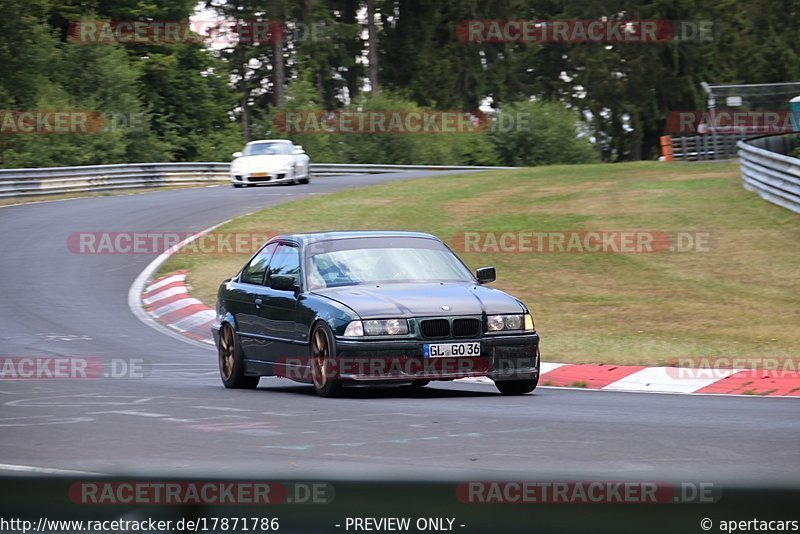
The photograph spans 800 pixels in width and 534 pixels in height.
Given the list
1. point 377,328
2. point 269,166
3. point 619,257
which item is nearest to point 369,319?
point 377,328

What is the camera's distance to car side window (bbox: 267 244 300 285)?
35.8ft

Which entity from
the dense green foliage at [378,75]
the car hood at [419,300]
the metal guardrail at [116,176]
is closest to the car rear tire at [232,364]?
the car hood at [419,300]

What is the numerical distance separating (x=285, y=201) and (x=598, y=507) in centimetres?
2702

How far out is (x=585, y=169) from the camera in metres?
34.2

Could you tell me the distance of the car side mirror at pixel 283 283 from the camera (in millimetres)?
10750

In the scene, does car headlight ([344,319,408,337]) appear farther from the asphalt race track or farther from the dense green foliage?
the dense green foliage

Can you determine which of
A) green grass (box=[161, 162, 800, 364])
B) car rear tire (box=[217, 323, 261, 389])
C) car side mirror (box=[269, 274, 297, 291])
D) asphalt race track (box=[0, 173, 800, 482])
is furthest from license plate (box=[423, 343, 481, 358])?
green grass (box=[161, 162, 800, 364])

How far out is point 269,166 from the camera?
36.0m

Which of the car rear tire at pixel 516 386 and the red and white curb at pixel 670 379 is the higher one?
the car rear tire at pixel 516 386

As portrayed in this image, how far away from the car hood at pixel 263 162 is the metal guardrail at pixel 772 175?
1344cm

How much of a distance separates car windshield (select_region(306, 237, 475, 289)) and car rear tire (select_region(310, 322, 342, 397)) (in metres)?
0.66

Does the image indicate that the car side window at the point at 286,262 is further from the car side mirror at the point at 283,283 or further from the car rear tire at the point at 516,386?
the car rear tire at the point at 516,386

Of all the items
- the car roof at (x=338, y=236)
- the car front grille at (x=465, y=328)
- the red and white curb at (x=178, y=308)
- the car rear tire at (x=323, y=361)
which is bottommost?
the red and white curb at (x=178, y=308)

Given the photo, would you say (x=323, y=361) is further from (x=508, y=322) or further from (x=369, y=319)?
(x=508, y=322)
